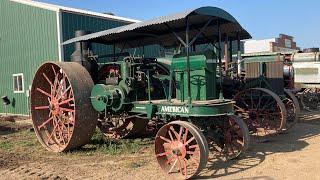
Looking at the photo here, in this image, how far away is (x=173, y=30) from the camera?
7816 mm

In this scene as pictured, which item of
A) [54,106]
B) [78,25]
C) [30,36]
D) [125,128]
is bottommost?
[125,128]

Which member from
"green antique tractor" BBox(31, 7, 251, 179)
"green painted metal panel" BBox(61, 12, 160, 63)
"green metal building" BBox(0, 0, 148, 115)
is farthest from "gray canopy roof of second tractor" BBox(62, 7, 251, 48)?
"green metal building" BBox(0, 0, 148, 115)

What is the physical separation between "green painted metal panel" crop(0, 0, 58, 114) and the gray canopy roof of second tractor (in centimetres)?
605

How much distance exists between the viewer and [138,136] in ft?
32.2

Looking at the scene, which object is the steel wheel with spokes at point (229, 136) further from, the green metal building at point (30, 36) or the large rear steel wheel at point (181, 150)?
the green metal building at point (30, 36)

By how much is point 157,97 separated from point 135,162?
1512 mm

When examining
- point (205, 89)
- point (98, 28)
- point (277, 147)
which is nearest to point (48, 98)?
point (205, 89)

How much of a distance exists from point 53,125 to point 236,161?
3.93m

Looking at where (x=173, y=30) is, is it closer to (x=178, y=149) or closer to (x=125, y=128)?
(x=178, y=149)

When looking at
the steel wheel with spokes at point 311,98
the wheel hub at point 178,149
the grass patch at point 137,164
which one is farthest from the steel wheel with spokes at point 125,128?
the steel wheel with spokes at point 311,98

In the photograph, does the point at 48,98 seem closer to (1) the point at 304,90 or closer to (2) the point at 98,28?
(2) the point at 98,28

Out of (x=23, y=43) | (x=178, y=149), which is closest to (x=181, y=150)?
(x=178, y=149)

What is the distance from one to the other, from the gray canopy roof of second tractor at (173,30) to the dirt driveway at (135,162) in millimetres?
2180

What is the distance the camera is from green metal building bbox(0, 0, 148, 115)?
14883 mm
